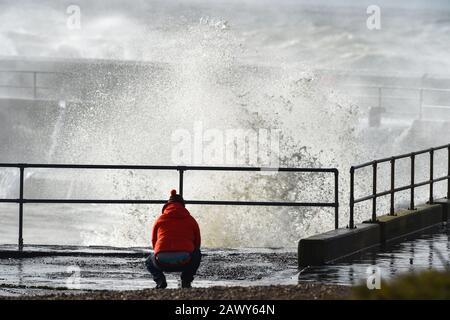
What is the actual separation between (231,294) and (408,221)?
7.64 metres

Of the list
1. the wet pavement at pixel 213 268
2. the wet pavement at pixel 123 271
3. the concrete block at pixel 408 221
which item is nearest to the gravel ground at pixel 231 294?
the wet pavement at pixel 213 268

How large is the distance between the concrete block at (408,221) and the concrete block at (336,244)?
0.98 ft

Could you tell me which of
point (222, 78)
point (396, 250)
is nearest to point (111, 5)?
point (222, 78)

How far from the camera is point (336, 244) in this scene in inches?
617

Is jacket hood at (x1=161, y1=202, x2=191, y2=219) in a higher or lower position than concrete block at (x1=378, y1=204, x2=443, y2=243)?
higher

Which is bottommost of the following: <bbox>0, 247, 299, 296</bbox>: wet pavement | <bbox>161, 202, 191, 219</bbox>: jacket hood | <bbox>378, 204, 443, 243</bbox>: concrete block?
<bbox>0, 247, 299, 296</bbox>: wet pavement

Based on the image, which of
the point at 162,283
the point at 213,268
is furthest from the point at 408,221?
the point at 162,283

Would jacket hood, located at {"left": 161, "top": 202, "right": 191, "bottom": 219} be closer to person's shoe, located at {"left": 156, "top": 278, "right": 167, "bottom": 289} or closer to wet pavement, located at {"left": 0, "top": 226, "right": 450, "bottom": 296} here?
person's shoe, located at {"left": 156, "top": 278, "right": 167, "bottom": 289}

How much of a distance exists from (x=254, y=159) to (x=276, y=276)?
2437 centimetres

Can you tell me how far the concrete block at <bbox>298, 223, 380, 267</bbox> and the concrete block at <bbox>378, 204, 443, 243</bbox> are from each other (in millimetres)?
297

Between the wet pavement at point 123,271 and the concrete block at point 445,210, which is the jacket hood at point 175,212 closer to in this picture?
the wet pavement at point 123,271

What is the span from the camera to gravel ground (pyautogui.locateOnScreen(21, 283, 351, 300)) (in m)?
11.1

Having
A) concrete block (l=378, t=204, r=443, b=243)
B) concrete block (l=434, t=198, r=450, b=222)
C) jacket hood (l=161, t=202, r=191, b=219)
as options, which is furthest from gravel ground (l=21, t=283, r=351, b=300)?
concrete block (l=434, t=198, r=450, b=222)

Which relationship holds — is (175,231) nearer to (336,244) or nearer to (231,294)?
(231,294)
